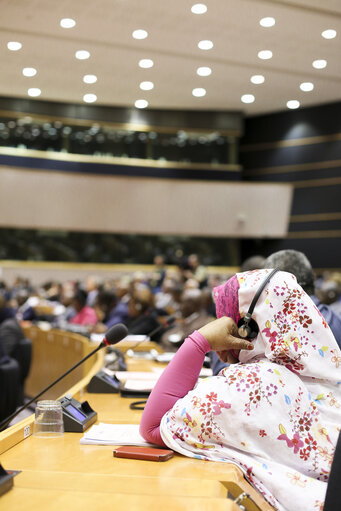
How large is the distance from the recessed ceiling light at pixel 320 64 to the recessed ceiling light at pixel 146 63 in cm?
255

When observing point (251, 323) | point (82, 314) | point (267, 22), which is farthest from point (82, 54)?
point (251, 323)

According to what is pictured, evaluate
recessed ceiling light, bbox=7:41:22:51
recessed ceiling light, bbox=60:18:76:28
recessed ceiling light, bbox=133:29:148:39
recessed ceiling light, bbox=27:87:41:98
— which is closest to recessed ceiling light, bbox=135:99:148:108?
recessed ceiling light, bbox=27:87:41:98

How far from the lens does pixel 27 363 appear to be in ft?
19.2

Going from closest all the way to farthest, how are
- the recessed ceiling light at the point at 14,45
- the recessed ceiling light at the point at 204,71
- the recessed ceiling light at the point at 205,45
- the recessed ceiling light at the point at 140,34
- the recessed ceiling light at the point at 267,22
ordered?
1. the recessed ceiling light at the point at 267,22
2. the recessed ceiling light at the point at 140,34
3. the recessed ceiling light at the point at 205,45
4. the recessed ceiling light at the point at 14,45
5. the recessed ceiling light at the point at 204,71

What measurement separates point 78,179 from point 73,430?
11856 mm

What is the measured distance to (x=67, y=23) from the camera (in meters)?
8.64

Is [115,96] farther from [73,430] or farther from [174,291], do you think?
[73,430]

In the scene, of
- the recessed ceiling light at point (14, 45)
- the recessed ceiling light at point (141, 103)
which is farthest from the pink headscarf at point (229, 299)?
the recessed ceiling light at point (141, 103)

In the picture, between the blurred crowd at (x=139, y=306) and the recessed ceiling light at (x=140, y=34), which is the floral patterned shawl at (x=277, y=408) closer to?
the blurred crowd at (x=139, y=306)

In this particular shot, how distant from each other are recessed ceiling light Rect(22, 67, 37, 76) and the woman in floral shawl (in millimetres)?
9826

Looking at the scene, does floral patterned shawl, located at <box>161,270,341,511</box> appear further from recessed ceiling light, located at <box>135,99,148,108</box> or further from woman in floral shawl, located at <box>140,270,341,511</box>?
recessed ceiling light, located at <box>135,99,148,108</box>

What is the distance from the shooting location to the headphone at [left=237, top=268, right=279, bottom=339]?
1.78 m

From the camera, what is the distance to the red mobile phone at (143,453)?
5.91 ft

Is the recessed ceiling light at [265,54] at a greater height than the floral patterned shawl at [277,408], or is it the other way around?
the recessed ceiling light at [265,54]
